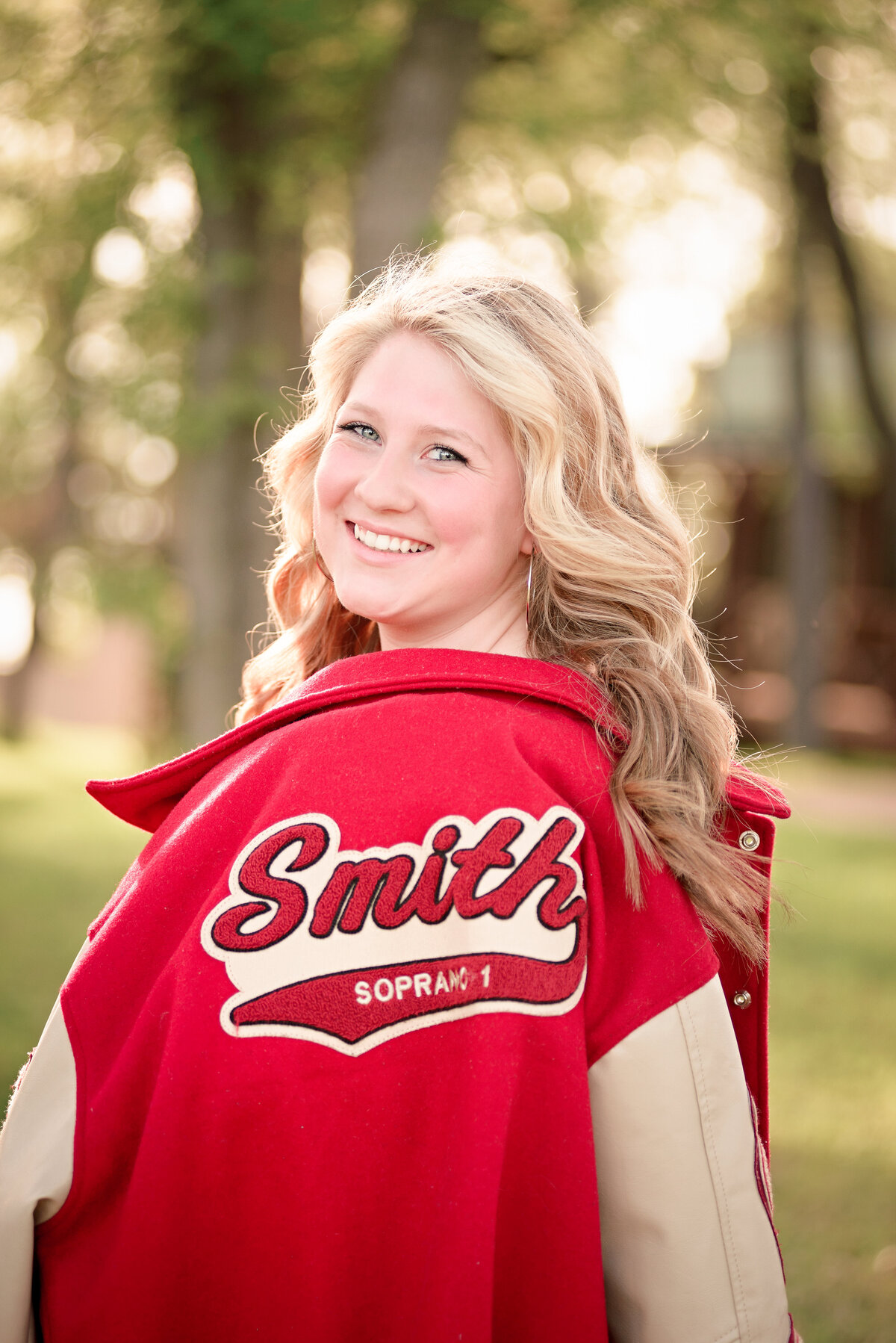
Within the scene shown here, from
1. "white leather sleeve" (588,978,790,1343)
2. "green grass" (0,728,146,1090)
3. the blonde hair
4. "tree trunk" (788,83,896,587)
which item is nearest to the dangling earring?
the blonde hair

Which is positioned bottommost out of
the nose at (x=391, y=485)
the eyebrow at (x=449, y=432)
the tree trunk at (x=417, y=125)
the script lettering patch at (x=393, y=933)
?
the script lettering patch at (x=393, y=933)

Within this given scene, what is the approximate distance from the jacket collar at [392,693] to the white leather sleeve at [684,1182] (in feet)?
1.41

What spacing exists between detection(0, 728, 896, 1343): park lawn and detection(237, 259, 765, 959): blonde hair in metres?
0.20

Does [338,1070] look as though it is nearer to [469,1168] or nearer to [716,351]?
[469,1168]

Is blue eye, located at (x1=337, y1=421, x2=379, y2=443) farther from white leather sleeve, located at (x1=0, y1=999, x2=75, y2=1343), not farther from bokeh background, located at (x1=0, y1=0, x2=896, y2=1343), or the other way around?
white leather sleeve, located at (x1=0, y1=999, x2=75, y2=1343)

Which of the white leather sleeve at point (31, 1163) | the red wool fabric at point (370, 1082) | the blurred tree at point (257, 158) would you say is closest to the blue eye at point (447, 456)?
the red wool fabric at point (370, 1082)

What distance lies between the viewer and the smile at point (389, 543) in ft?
6.00

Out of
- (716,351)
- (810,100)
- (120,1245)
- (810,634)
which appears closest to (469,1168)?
(120,1245)

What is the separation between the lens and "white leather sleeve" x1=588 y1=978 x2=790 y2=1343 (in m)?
1.57

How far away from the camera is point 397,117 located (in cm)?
518

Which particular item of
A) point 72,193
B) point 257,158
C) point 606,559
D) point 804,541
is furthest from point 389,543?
point 804,541

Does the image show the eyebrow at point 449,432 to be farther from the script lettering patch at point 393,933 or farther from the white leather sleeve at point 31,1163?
the white leather sleeve at point 31,1163

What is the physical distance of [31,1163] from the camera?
1.56 metres

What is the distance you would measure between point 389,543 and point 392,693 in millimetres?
274
